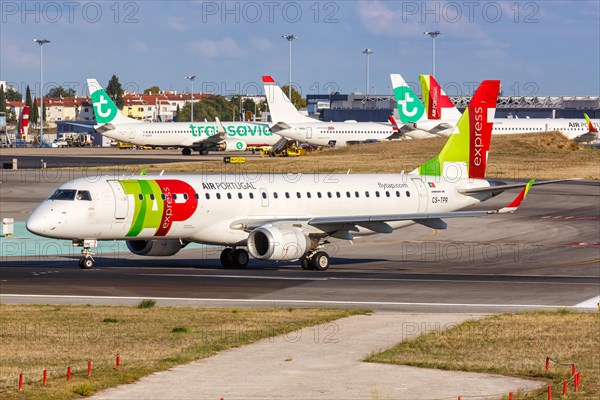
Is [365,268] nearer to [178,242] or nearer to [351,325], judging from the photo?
[178,242]

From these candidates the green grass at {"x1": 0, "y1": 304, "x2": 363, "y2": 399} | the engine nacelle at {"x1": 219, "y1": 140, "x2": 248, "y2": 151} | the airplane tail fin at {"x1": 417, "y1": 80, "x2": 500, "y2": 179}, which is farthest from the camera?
the engine nacelle at {"x1": 219, "y1": 140, "x2": 248, "y2": 151}

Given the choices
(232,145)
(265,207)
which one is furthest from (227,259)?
(232,145)

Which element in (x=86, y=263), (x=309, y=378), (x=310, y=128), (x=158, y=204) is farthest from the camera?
(x=310, y=128)

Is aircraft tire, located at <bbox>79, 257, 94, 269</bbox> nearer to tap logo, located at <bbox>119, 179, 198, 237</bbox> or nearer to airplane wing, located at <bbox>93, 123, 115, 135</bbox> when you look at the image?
tap logo, located at <bbox>119, 179, 198, 237</bbox>

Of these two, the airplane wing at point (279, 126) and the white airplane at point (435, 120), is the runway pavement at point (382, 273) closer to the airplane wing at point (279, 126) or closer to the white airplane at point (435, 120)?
the white airplane at point (435, 120)

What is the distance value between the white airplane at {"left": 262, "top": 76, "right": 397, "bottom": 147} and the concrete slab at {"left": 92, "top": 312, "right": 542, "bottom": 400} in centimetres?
9432

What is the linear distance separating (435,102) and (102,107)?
39193 mm

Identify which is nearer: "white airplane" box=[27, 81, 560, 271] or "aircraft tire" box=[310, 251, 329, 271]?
"white airplane" box=[27, 81, 560, 271]

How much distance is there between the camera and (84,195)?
40.9 m

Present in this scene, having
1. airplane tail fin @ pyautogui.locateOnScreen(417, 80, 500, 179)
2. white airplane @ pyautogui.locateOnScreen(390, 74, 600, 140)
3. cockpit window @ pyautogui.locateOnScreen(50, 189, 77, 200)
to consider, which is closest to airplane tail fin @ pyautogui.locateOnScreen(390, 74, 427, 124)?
white airplane @ pyautogui.locateOnScreen(390, 74, 600, 140)

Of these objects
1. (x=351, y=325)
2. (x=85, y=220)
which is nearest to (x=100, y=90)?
(x=85, y=220)

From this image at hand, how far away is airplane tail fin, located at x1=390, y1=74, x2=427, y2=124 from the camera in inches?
5098

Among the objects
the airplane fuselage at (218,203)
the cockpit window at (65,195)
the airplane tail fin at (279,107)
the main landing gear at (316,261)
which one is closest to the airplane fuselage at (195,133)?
the airplane tail fin at (279,107)

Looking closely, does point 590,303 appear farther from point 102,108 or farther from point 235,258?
point 102,108
